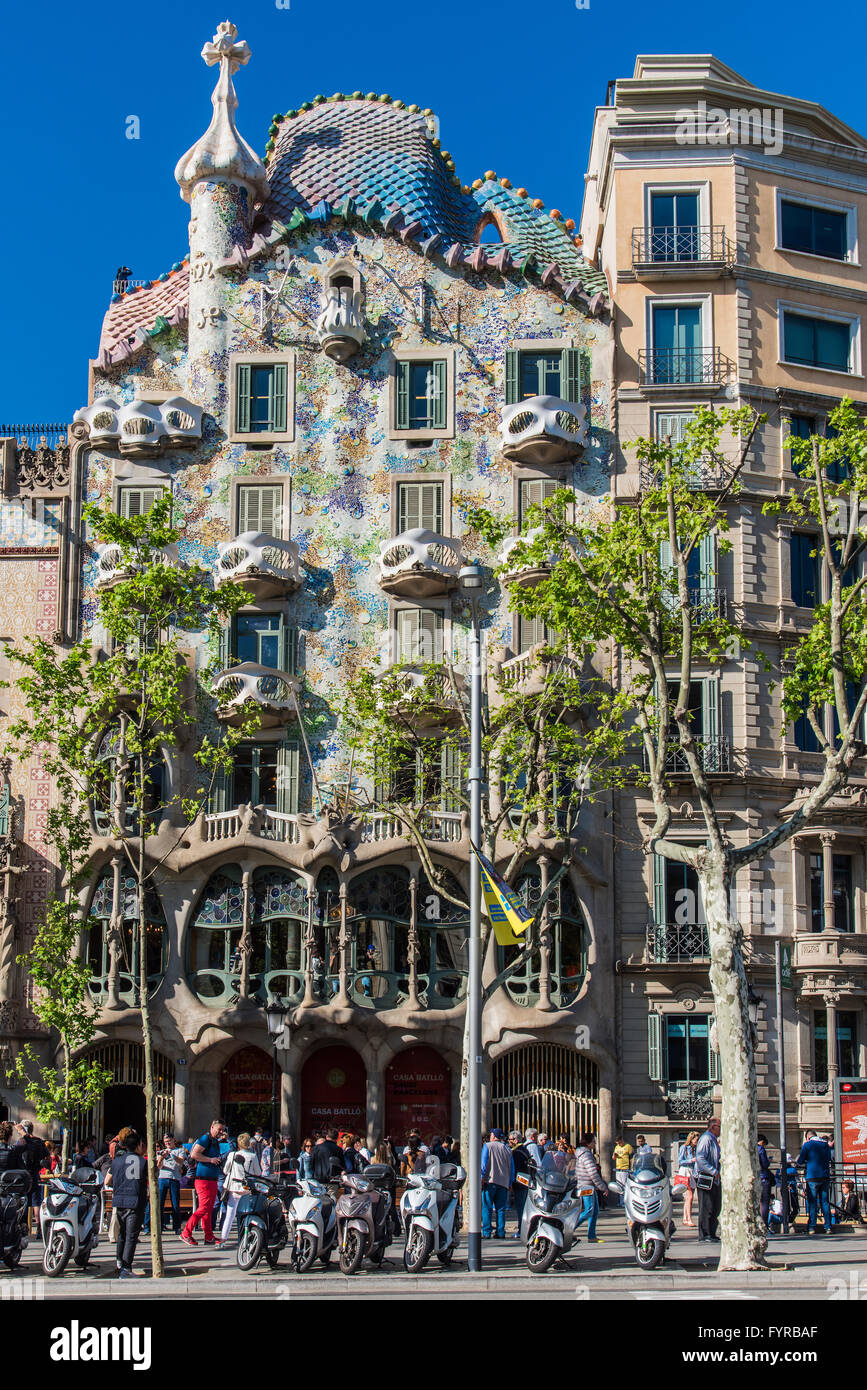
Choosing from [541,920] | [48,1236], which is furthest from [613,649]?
[48,1236]

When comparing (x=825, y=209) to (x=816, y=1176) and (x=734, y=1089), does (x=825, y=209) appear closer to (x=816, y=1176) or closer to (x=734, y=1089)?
(x=816, y=1176)

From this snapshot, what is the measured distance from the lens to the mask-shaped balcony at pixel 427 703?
3550 centimetres

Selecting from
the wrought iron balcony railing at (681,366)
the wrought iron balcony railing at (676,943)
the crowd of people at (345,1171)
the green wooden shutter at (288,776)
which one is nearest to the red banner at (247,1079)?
the crowd of people at (345,1171)

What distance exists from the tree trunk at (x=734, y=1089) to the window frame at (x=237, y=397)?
21.7 m

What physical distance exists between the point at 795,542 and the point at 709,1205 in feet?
63.3

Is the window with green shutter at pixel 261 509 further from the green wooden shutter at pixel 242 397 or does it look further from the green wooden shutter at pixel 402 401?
the green wooden shutter at pixel 402 401

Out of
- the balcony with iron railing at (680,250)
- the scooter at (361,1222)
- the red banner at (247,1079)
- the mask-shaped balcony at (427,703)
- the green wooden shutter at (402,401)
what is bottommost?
the scooter at (361,1222)

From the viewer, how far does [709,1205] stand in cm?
2505

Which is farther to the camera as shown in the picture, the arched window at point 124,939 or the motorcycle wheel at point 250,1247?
the arched window at point 124,939

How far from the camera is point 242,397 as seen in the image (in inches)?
1628

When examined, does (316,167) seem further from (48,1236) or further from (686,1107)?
(48,1236)

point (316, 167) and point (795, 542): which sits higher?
point (316, 167)

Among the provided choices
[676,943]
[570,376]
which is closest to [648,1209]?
[676,943]

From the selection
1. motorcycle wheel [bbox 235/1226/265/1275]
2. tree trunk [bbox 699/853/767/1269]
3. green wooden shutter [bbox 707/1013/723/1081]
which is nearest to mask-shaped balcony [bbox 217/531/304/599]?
green wooden shutter [bbox 707/1013/723/1081]
